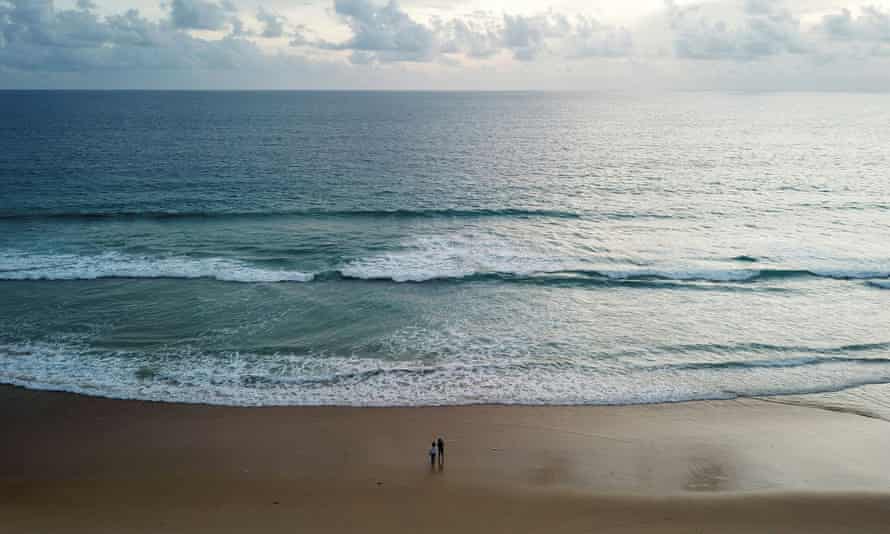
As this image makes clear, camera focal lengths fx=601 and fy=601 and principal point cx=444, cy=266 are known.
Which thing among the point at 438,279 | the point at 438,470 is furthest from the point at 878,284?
the point at 438,470

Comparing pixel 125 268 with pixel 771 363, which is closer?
pixel 771 363

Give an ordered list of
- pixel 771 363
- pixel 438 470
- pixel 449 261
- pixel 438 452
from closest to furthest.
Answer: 1. pixel 438 470
2. pixel 438 452
3. pixel 771 363
4. pixel 449 261

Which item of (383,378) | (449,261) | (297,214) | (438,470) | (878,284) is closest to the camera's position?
(438,470)

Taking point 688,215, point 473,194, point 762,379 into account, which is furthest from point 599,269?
point 473,194

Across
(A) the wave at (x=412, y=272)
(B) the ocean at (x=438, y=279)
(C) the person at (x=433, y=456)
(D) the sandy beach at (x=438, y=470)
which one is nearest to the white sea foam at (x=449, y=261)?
(A) the wave at (x=412, y=272)

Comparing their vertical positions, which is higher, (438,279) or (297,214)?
(297,214)

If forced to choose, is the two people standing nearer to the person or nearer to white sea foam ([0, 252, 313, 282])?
the person

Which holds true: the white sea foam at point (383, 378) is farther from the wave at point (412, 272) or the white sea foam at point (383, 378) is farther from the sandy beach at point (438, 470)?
the wave at point (412, 272)

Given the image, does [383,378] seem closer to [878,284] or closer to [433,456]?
[433,456]
